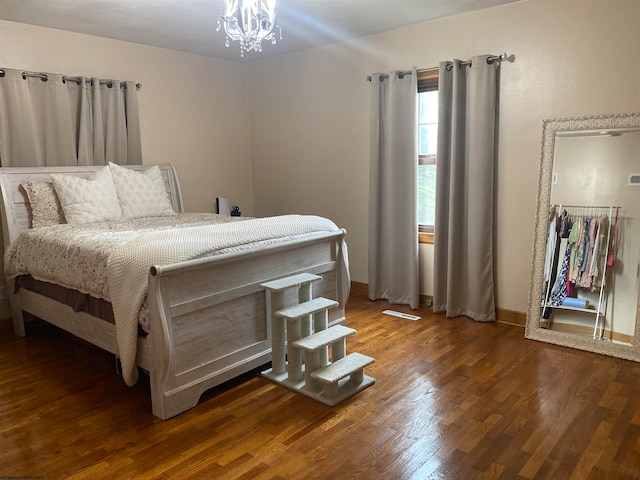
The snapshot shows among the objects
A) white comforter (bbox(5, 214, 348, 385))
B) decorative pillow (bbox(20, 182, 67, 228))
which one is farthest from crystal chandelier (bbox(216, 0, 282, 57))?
decorative pillow (bbox(20, 182, 67, 228))

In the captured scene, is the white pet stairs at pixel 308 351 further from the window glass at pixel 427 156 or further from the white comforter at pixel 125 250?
the window glass at pixel 427 156

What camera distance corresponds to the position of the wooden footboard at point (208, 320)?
7.50ft

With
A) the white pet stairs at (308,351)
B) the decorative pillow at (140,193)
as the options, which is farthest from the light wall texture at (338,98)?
the white pet stairs at (308,351)

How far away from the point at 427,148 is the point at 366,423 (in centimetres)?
256

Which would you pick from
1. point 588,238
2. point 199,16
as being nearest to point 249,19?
point 199,16

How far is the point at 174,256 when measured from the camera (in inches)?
90.7

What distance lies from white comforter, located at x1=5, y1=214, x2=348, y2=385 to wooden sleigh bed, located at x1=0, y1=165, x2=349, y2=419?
6 centimetres

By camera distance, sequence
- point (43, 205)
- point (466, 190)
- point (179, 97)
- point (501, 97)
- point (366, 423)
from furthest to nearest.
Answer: point (179, 97) → point (466, 190) → point (501, 97) → point (43, 205) → point (366, 423)

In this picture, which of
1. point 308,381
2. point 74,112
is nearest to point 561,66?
point 308,381

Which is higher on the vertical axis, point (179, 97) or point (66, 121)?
point (179, 97)

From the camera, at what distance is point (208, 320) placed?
2.49 m

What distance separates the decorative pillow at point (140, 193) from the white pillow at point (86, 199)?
0.32ft

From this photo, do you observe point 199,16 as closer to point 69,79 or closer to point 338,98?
point 69,79

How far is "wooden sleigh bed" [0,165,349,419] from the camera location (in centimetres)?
230
